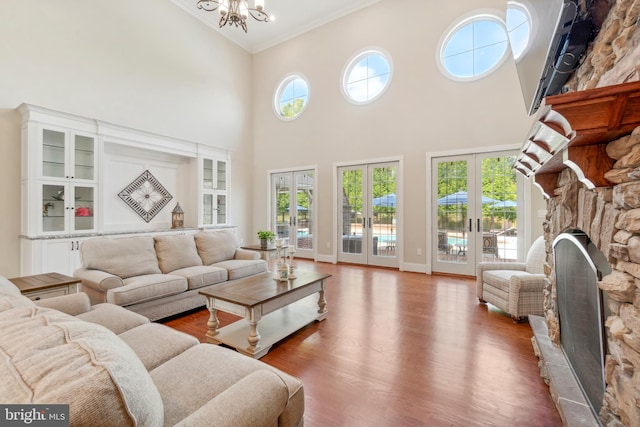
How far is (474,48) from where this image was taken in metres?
5.12

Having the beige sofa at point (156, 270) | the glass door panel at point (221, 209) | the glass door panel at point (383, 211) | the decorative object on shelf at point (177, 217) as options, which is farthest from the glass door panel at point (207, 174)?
the glass door panel at point (383, 211)

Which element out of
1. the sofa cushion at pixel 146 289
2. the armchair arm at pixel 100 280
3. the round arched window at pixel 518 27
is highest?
the round arched window at pixel 518 27

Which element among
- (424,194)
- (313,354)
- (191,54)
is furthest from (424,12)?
(313,354)

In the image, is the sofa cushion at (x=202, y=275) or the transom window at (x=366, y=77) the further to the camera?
the transom window at (x=366, y=77)

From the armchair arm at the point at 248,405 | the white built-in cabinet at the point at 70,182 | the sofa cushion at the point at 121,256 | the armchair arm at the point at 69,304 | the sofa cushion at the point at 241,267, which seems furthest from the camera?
the white built-in cabinet at the point at 70,182

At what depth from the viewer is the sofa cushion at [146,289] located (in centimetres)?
269

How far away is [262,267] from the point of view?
4.20m

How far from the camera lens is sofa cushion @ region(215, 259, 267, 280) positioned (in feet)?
12.4

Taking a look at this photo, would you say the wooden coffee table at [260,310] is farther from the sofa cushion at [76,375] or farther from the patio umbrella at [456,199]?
the patio umbrella at [456,199]

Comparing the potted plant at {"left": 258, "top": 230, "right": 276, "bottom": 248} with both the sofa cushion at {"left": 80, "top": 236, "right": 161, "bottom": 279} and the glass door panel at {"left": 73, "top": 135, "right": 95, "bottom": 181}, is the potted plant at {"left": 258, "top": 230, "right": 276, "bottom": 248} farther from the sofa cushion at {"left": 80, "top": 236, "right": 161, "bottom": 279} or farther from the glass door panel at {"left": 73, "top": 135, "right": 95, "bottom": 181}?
the glass door panel at {"left": 73, "top": 135, "right": 95, "bottom": 181}

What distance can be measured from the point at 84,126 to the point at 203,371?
4930 mm

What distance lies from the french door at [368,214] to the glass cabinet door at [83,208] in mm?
4574

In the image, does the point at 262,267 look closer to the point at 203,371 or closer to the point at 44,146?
the point at 203,371

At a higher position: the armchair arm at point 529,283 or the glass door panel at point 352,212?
the glass door panel at point 352,212
